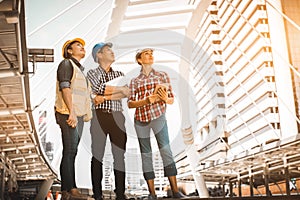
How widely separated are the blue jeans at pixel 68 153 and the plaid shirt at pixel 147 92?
0.56 m

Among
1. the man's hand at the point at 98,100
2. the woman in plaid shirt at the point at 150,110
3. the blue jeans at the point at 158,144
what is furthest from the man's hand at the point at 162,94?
the man's hand at the point at 98,100

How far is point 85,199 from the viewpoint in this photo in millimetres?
2947

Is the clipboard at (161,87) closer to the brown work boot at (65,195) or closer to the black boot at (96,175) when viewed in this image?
the black boot at (96,175)

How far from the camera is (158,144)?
3.30m

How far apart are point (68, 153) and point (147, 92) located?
0.81 m

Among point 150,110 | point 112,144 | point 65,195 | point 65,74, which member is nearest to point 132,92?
point 150,110

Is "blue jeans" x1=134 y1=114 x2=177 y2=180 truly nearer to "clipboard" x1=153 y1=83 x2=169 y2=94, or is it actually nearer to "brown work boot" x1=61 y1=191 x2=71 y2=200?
"clipboard" x1=153 y1=83 x2=169 y2=94

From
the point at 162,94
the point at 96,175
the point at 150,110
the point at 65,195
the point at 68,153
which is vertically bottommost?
the point at 65,195

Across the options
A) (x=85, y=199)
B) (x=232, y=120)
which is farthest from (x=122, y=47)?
(x=232, y=120)

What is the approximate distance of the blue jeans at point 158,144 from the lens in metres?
3.26

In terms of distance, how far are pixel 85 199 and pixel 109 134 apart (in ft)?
1.74

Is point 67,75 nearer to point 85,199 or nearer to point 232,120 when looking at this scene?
point 85,199

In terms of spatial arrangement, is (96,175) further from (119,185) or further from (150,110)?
(150,110)

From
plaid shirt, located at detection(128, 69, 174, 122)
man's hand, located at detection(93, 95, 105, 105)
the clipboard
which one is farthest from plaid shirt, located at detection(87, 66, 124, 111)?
the clipboard
